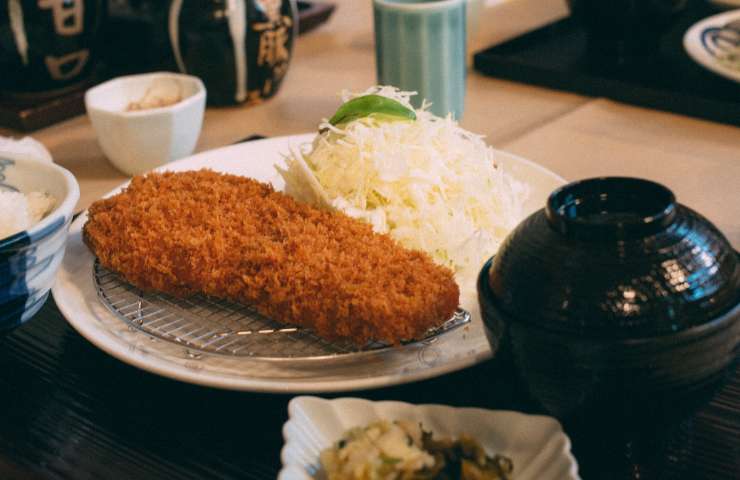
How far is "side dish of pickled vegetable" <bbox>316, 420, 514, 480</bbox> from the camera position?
89 cm

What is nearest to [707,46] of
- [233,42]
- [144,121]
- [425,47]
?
[425,47]

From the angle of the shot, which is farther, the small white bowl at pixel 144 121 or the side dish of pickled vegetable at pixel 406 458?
the small white bowl at pixel 144 121

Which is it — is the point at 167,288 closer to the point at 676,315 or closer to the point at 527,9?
the point at 676,315

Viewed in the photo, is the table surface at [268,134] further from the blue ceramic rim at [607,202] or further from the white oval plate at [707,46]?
the blue ceramic rim at [607,202]

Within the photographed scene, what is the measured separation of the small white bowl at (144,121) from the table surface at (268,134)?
97mm

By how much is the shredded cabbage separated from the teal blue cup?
1.39ft

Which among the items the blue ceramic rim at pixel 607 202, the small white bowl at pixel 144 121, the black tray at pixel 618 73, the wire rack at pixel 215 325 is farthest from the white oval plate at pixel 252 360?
the black tray at pixel 618 73

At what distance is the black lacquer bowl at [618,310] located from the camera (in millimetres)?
912

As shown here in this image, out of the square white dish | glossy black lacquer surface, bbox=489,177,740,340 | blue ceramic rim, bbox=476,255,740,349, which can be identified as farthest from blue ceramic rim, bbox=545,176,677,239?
the square white dish

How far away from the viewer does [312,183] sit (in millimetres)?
1551

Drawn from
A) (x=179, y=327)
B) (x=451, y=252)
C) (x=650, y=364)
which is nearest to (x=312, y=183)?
(x=451, y=252)

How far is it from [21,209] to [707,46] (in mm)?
1717

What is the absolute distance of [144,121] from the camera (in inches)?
75.8

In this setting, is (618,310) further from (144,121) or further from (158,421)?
(144,121)
